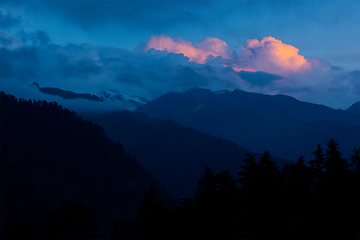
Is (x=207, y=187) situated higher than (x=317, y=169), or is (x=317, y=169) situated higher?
(x=317, y=169)

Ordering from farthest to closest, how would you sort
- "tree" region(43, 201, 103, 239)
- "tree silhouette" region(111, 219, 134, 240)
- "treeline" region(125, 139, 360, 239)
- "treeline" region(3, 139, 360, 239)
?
"tree silhouette" region(111, 219, 134, 240) < "tree" region(43, 201, 103, 239) < "treeline" region(125, 139, 360, 239) < "treeline" region(3, 139, 360, 239)

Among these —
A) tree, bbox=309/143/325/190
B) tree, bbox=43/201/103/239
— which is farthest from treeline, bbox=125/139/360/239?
tree, bbox=43/201/103/239

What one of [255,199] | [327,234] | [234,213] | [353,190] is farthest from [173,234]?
[353,190]

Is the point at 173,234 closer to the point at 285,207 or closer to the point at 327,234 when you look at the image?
the point at 285,207

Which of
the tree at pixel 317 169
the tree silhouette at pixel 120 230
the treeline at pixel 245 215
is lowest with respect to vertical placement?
the tree silhouette at pixel 120 230

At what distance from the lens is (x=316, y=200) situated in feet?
140

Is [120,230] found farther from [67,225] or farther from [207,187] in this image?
[207,187]

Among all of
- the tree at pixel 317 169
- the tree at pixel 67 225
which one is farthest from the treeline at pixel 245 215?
the tree at pixel 317 169

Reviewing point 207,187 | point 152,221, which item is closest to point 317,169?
point 207,187

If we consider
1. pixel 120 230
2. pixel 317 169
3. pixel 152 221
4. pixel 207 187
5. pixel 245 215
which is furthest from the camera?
pixel 317 169

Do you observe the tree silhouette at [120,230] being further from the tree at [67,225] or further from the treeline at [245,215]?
the tree at [67,225]

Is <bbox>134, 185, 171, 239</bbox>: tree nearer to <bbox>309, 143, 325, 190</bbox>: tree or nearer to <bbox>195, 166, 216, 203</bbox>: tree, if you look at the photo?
<bbox>195, 166, 216, 203</bbox>: tree

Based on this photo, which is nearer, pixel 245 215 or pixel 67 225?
pixel 67 225

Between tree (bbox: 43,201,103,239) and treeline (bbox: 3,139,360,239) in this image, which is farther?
tree (bbox: 43,201,103,239)
